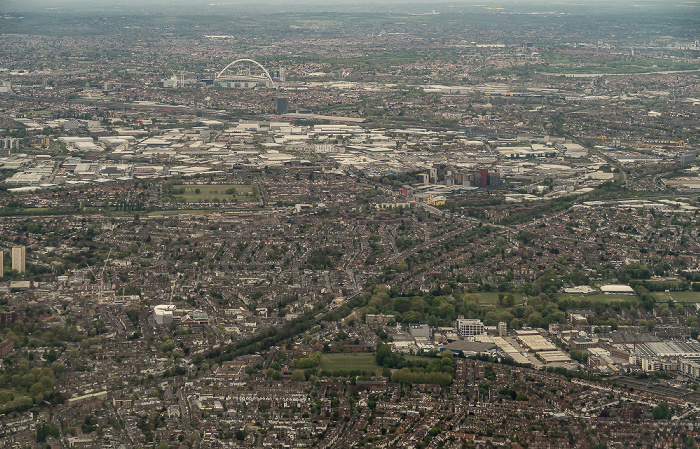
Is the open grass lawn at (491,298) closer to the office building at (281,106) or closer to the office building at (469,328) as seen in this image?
the office building at (469,328)

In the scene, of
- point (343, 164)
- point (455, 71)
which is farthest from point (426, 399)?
point (455, 71)

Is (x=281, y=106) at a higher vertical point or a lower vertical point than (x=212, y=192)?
lower

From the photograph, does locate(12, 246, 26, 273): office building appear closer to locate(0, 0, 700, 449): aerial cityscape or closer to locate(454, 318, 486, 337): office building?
locate(0, 0, 700, 449): aerial cityscape

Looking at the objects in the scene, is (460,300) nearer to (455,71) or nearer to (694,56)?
(455,71)

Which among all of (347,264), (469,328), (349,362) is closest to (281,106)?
(347,264)

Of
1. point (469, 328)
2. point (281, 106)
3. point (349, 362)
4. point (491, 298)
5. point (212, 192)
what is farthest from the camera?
point (281, 106)

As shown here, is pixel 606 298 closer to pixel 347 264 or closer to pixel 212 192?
pixel 347 264
